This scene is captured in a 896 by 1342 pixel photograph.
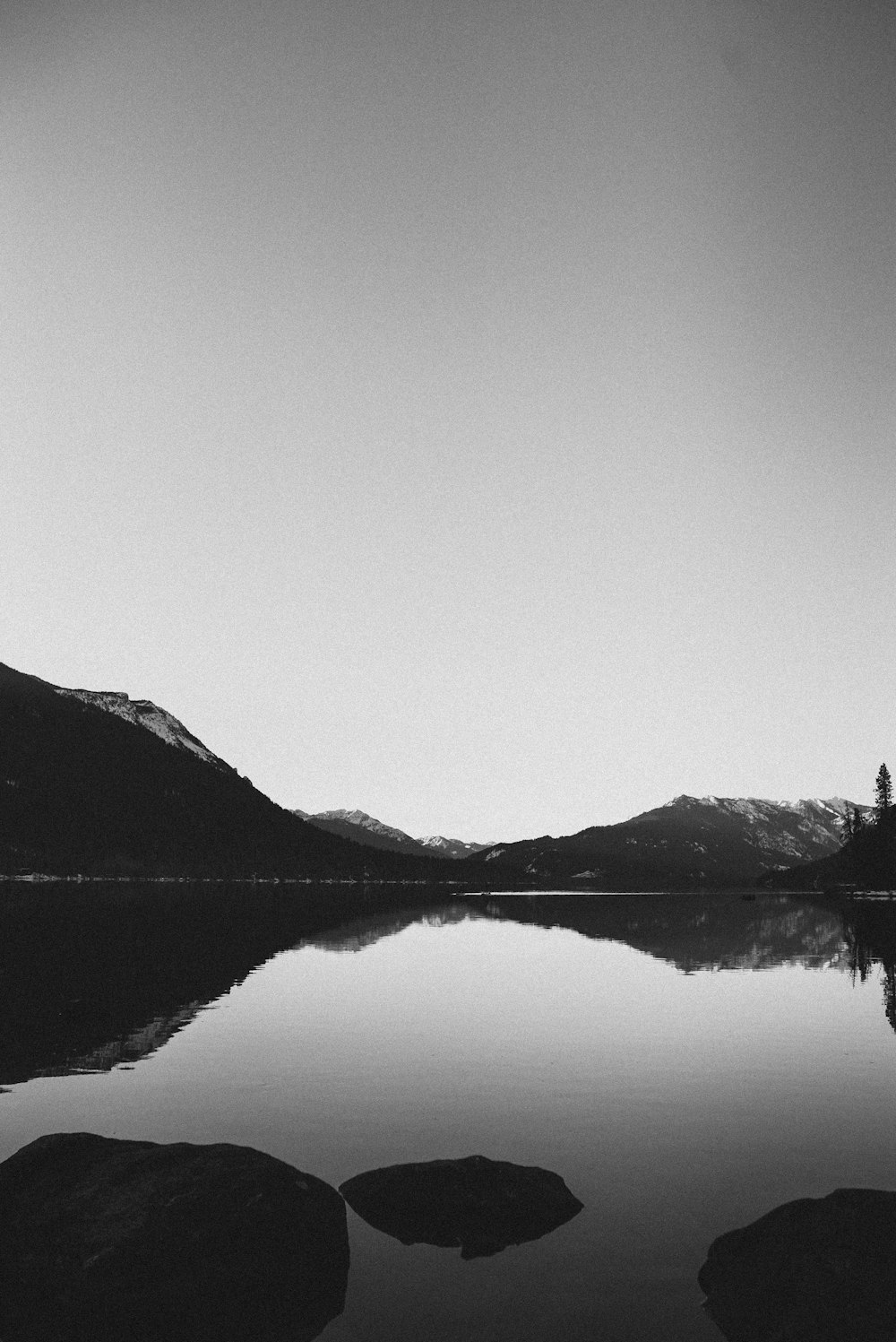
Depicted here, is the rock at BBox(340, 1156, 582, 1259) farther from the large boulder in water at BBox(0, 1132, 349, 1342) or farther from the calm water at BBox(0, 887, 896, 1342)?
the large boulder in water at BBox(0, 1132, 349, 1342)

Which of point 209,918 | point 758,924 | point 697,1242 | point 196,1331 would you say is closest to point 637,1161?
point 697,1242

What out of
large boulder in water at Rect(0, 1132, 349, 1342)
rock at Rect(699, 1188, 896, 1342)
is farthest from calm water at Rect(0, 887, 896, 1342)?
large boulder in water at Rect(0, 1132, 349, 1342)

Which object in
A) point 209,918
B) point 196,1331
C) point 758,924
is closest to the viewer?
point 196,1331

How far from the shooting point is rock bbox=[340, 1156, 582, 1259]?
18125mm

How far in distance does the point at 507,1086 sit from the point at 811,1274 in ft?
62.7

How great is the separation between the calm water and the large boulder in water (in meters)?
1.20

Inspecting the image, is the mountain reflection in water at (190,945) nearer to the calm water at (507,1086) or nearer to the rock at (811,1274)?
the calm water at (507,1086)

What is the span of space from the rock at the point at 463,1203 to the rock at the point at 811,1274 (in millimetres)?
3837

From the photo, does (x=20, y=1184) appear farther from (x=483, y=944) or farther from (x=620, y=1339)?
(x=483, y=944)

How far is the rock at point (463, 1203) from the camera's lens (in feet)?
59.5

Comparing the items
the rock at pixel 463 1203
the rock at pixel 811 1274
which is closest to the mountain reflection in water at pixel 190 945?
the rock at pixel 463 1203

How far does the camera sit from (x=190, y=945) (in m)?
83.5

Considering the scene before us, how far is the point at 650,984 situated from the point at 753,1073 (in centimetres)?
2847

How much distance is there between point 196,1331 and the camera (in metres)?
14.0
